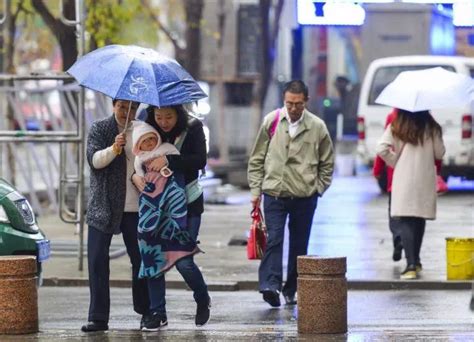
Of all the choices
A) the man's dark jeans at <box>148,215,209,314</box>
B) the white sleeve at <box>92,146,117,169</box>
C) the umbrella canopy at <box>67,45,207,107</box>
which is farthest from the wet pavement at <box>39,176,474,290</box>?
the umbrella canopy at <box>67,45,207,107</box>

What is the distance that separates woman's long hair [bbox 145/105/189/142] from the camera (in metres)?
9.84

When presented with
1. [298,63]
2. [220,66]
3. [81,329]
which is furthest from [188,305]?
[220,66]

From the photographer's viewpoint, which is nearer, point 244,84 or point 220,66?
point 220,66

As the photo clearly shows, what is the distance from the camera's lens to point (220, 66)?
3769cm

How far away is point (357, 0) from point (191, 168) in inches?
87.9

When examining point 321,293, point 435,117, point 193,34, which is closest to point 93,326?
point 321,293

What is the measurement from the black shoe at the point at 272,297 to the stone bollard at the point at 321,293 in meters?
1.70

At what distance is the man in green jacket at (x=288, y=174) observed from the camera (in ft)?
37.9

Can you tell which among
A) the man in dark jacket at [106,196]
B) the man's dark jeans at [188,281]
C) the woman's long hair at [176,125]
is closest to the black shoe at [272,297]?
the man's dark jeans at [188,281]

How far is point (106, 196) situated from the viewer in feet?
32.1

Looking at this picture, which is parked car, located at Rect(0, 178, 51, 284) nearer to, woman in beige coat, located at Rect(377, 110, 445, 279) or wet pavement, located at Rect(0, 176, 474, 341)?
wet pavement, located at Rect(0, 176, 474, 341)

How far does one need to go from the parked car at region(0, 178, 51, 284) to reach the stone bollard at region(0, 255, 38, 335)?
129 centimetres

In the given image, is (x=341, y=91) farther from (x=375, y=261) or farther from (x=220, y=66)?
(x=375, y=261)

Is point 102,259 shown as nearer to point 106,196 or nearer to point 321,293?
point 106,196
